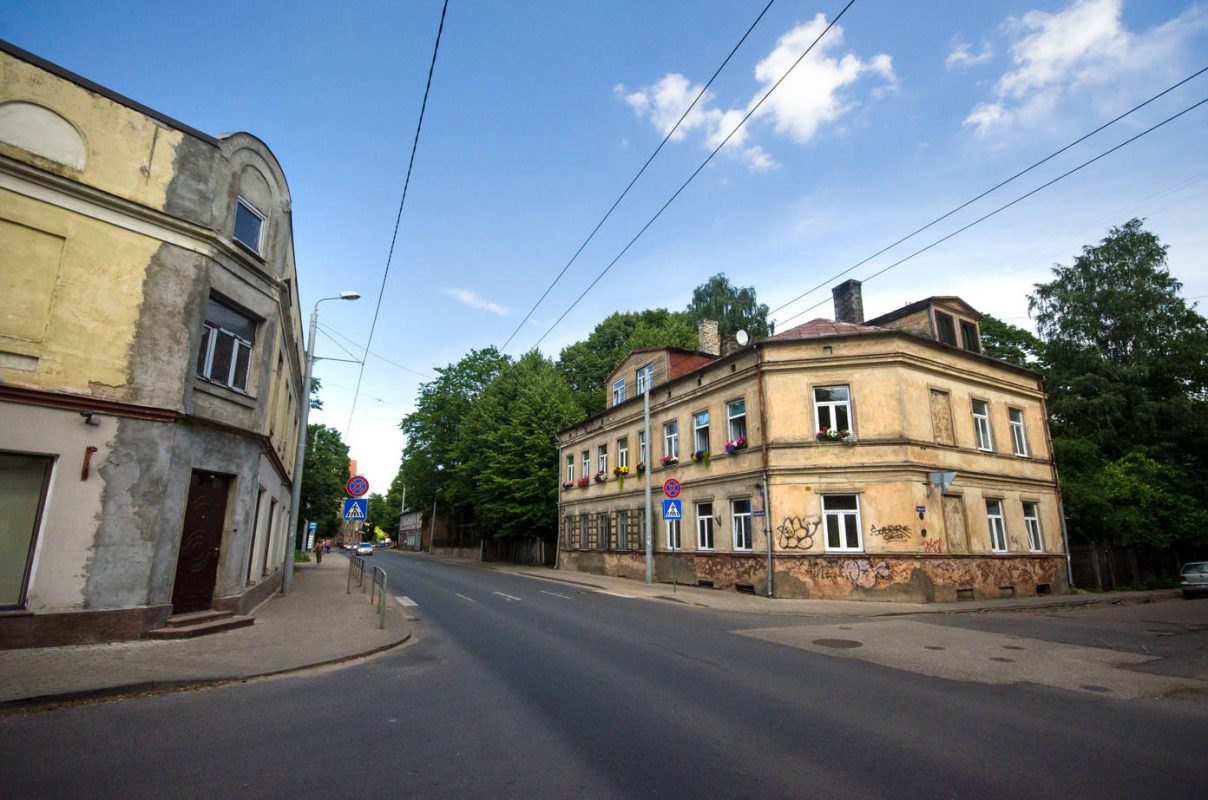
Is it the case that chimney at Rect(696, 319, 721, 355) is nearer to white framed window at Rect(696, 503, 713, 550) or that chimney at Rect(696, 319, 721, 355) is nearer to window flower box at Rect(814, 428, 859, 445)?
white framed window at Rect(696, 503, 713, 550)

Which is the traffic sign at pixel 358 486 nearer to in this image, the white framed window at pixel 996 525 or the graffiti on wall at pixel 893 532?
the graffiti on wall at pixel 893 532

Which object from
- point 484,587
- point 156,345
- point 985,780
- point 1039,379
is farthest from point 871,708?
point 1039,379

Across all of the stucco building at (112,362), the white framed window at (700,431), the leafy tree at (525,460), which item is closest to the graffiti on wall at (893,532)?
the white framed window at (700,431)

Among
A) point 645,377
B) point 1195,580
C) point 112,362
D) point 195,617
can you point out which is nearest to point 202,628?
point 195,617

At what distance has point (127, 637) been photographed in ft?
30.2

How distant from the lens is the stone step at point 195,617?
9.80 m

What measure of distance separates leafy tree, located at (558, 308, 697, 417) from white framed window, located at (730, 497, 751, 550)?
2688 centimetres

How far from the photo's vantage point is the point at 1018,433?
23.0 meters

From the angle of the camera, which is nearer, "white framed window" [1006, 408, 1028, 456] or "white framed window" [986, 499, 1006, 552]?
"white framed window" [986, 499, 1006, 552]

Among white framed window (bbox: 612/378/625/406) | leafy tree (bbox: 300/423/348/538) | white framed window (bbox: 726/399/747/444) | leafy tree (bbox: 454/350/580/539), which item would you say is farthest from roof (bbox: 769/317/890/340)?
leafy tree (bbox: 300/423/348/538)

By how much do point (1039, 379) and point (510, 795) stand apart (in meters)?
27.1

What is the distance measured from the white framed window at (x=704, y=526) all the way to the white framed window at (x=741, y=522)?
1.47 m

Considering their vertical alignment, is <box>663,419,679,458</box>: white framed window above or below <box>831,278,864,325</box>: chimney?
below

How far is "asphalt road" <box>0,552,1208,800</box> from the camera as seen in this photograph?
13.9ft
